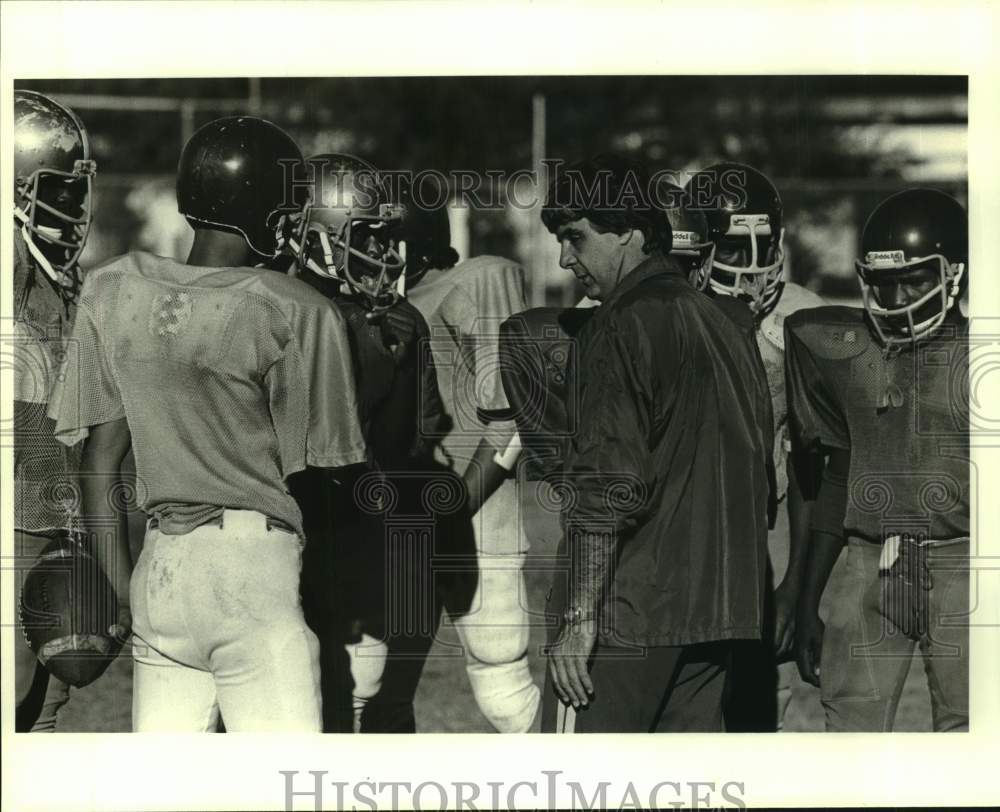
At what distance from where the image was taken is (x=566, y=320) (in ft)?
16.2

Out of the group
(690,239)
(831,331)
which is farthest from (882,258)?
(690,239)

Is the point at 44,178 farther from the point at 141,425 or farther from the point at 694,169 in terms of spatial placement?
the point at 694,169

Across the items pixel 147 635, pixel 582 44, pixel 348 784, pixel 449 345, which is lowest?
pixel 348 784

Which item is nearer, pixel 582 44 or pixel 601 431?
pixel 601 431

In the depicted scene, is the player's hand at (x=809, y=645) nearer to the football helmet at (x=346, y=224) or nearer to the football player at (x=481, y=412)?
the football player at (x=481, y=412)

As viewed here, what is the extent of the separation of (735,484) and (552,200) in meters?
0.99

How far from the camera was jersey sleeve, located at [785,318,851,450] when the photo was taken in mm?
5039

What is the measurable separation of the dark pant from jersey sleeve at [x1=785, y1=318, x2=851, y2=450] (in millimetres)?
704

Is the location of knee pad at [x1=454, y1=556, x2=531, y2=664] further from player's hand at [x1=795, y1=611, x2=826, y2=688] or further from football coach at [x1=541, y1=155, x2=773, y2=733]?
player's hand at [x1=795, y1=611, x2=826, y2=688]

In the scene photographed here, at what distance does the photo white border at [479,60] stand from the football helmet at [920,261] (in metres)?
0.06

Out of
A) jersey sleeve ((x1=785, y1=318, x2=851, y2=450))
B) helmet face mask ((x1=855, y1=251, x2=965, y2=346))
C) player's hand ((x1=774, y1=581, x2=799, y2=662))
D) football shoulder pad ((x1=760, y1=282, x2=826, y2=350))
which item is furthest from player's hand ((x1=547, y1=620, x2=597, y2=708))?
helmet face mask ((x1=855, y1=251, x2=965, y2=346))

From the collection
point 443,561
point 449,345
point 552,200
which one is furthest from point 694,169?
point 443,561

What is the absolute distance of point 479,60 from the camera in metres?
4.92

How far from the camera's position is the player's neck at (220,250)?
4871 millimetres
